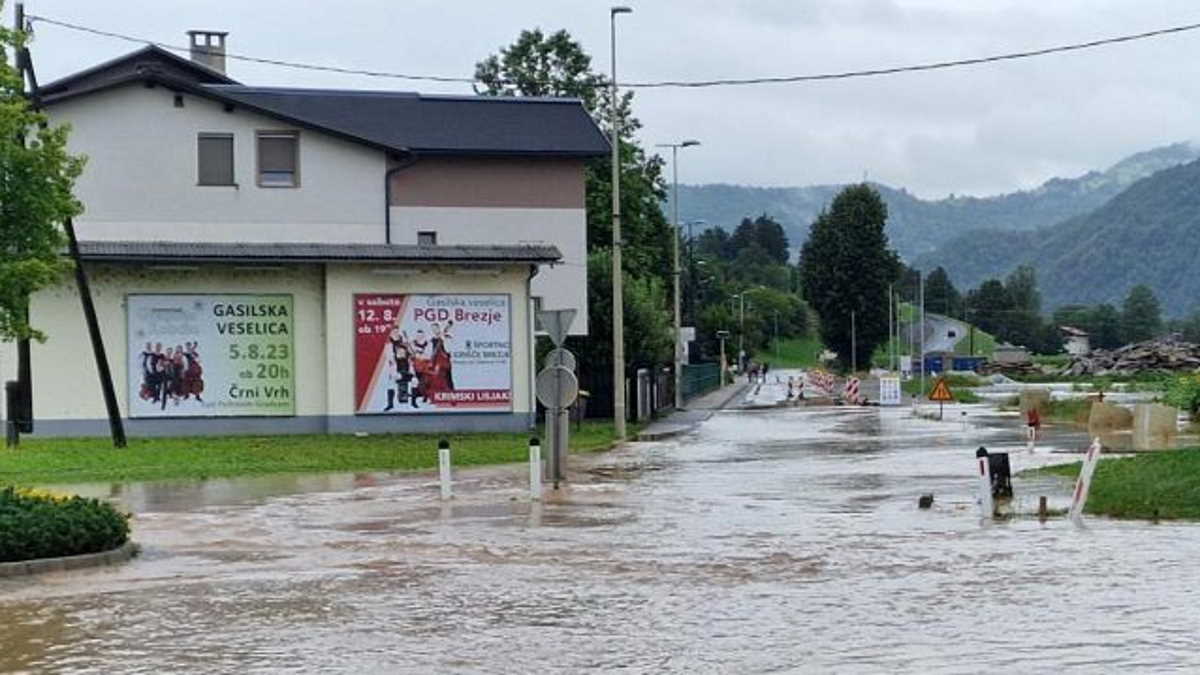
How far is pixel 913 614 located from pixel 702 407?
5794 centimetres

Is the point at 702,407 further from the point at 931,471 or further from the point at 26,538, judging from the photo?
the point at 26,538

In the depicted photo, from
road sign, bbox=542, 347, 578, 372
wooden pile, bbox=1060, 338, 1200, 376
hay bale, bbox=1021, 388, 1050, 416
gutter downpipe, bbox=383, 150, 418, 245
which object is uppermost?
gutter downpipe, bbox=383, 150, 418, 245

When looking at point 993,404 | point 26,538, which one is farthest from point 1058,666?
point 993,404

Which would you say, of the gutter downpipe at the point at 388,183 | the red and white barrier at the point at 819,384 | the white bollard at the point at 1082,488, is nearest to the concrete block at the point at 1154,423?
the white bollard at the point at 1082,488

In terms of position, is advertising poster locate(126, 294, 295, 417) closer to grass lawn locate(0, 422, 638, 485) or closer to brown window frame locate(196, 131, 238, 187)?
grass lawn locate(0, 422, 638, 485)

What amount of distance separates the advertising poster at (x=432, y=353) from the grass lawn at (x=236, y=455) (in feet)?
4.08

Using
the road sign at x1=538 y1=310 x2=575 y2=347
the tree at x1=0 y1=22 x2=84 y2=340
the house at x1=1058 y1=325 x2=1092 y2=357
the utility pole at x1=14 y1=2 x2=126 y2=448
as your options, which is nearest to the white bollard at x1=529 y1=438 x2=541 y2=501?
the road sign at x1=538 y1=310 x2=575 y2=347

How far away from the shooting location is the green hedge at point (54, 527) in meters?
16.4

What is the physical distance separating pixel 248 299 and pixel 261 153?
894cm

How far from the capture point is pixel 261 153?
160 ft

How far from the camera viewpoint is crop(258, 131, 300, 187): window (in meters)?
48.8

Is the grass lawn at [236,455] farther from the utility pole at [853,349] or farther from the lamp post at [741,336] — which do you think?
the utility pole at [853,349]

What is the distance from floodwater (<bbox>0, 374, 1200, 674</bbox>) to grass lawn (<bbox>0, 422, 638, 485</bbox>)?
472 centimetres

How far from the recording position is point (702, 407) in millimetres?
71000
